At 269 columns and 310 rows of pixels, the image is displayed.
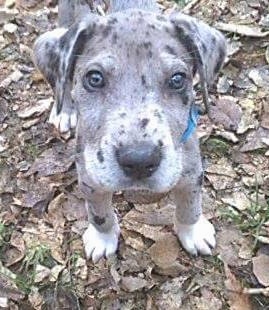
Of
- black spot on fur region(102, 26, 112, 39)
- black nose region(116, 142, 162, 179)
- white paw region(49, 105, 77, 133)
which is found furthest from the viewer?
white paw region(49, 105, 77, 133)

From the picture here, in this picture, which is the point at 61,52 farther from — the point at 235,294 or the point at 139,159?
the point at 235,294

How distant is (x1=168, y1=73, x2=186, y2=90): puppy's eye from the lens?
3.54 meters

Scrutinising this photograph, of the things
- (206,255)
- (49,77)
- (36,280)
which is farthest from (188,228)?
(49,77)

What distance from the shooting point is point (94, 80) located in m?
3.56

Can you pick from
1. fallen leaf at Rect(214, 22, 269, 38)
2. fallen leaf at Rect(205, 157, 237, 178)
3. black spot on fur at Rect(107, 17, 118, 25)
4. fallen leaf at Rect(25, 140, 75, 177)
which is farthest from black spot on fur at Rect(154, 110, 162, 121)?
fallen leaf at Rect(214, 22, 269, 38)

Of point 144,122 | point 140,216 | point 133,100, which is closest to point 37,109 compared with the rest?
point 140,216

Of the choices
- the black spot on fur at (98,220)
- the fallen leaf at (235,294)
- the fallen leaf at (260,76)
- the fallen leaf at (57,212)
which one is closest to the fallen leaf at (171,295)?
the fallen leaf at (235,294)

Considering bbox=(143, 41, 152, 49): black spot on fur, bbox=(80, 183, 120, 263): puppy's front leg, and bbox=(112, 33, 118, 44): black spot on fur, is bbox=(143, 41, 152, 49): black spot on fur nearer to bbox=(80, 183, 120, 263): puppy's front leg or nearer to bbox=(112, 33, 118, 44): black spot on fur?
bbox=(112, 33, 118, 44): black spot on fur

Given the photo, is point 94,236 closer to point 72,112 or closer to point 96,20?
point 72,112

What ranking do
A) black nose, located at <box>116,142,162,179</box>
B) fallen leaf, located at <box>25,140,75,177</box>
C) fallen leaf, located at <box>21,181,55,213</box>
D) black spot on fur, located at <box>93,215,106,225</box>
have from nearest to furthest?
black nose, located at <box>116,142,162,179</box> → black spot on fur, located at <box>93,215,106,225</box> → fallen leaf, located at <box>21,181,55,213</box> → fallen leaf, located at <box>25,140,75,177</box>

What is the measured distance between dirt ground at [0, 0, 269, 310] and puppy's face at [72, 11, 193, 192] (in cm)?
105

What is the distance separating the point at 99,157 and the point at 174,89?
47cm

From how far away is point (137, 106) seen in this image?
3.43 metres

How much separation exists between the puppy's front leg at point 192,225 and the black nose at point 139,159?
0.78m
